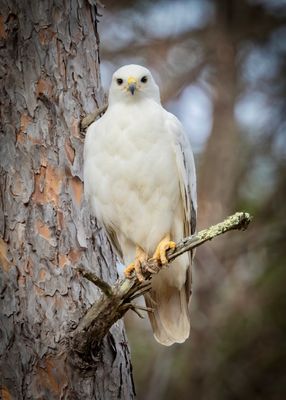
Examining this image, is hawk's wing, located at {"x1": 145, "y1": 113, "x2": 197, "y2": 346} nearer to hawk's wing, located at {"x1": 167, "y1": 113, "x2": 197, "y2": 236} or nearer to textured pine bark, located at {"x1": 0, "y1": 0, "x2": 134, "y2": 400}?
hawk's wing, located at {"x1": 167, "y1": 113, "x2": 197, "y2": 236}

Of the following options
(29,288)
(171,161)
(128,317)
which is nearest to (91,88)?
(171,161)

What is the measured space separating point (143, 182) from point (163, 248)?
41 cm

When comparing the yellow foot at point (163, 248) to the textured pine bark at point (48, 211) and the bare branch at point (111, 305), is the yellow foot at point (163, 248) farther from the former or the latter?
the bare branch at point (111, 305)

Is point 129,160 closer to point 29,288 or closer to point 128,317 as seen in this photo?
point 29,288

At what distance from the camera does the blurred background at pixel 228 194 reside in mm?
8250

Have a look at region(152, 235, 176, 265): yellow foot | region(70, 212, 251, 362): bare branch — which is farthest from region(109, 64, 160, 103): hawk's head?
region(70, 212, 251, 362): bare branch

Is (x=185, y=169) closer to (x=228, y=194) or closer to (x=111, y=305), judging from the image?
(x=111, y=305)

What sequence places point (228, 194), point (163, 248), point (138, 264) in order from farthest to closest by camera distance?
point (228, 194)
point (163, 248)
point (138, 264)

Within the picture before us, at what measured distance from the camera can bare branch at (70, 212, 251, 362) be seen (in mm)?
3938

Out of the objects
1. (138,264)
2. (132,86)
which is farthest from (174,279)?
(132,86)

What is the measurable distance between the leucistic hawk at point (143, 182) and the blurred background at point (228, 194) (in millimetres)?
3075

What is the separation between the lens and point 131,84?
5.14 m

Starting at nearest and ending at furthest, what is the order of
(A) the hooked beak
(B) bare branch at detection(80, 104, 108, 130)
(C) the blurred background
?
(B) bare branch at detection(80, 104, 108, 130), (A) the hooked beak, (C) the blurred background

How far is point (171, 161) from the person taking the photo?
16.2 feet
